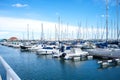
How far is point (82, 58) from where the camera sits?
4150 centimetres

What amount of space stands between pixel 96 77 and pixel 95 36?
196 feet

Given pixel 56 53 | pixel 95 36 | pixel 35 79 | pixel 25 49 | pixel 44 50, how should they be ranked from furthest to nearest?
pixel 95 36
pixel 25 49
pixel 44 50
pixel 56 53
pixel 35 79

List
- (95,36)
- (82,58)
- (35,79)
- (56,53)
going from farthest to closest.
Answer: (95,36) < (56,53) < (82,58) < (35,79)

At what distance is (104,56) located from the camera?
3891 cm

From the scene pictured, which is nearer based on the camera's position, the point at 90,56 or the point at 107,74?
the point at 107,74

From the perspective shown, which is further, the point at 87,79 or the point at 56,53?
the point at 56,53

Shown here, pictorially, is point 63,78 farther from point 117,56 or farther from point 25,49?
point 25,49

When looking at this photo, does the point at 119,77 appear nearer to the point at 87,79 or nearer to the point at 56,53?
the point at 87,79

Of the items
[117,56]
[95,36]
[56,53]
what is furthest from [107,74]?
[95,36]

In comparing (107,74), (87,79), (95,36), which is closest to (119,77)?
(107,74)

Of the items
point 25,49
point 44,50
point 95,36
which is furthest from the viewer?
point 95,36

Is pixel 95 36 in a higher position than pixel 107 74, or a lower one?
higher

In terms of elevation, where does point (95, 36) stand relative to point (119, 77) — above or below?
above

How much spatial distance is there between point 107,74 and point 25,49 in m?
52.2
